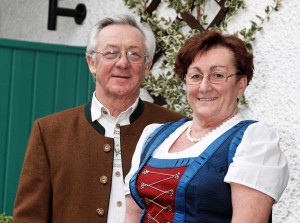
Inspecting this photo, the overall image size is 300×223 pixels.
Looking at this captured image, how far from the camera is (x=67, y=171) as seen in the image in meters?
3.18

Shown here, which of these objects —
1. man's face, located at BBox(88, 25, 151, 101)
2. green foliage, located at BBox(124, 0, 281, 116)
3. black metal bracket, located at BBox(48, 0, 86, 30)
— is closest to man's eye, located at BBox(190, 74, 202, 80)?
man's face, located at BBox(88, 25, 151, 101)

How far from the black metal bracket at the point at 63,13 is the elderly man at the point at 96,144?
259 cm

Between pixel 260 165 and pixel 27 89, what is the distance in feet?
10.2

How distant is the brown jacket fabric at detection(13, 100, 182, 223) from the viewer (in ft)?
10.3

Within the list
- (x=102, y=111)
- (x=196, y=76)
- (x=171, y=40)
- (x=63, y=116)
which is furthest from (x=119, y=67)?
(x=171, y=40)

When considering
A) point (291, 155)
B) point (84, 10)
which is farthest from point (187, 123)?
point (84, 10)

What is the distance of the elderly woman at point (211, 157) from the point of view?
8.06 feet

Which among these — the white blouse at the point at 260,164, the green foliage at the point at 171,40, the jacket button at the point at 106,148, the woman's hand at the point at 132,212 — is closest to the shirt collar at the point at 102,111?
the jacket button at the point at 106,148

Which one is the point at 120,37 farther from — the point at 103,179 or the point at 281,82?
the point at 281,82

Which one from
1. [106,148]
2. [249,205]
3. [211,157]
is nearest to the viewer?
[249,205]

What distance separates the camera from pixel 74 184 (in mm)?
3178

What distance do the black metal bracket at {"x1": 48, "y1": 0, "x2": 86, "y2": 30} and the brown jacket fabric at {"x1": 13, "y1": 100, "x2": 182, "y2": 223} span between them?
2675 millimetres

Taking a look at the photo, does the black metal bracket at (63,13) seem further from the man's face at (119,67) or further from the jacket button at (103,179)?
the jacket button at (103,179)

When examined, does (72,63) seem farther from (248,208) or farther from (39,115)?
(248,208)
